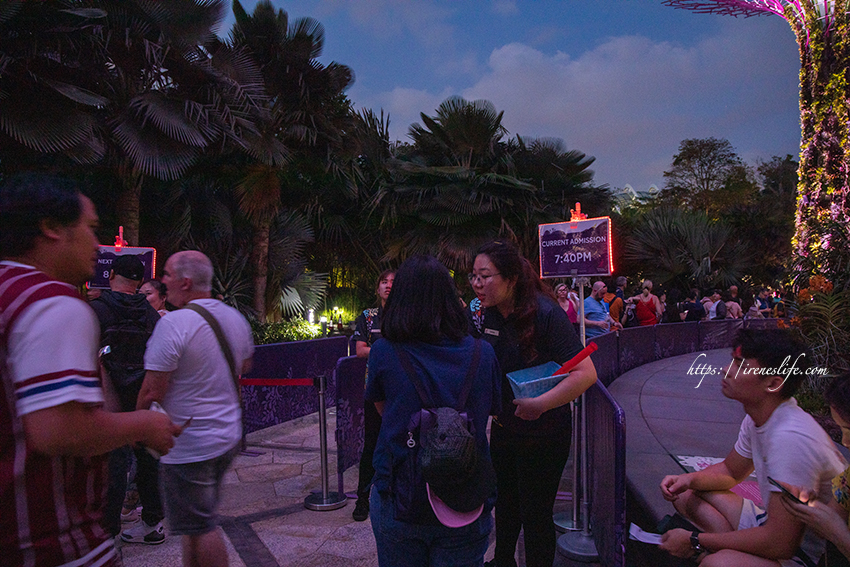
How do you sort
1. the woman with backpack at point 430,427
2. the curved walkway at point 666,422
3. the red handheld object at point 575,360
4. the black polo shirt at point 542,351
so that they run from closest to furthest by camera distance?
the woman with backpack at point 430,427 → the red handheld object at point 575,360 → the black polo shirt at point 542,351 → the curved walkway at point 666,422

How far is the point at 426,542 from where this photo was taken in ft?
6.12

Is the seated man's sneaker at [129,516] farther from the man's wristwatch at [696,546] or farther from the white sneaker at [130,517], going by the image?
the man's wristwatch at [696,546]

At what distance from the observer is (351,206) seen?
17.2 meters

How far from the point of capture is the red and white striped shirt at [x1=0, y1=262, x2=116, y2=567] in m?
1.23

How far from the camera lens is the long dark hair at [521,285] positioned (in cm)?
271

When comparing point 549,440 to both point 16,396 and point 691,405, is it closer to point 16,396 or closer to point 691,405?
point 16,396

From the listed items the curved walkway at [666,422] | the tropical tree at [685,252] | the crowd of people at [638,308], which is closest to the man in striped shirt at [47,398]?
the curved walkway at [666,422]

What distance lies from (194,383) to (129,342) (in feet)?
4.68

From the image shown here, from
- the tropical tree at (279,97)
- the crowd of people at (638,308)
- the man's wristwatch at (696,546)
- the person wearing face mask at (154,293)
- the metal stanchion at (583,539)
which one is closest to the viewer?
the man's wristwatch at (696,546)

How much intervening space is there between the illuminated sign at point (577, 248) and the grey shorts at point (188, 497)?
4.13 m

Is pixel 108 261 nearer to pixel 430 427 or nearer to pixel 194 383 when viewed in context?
pixel 194 383

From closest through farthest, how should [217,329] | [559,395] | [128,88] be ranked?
[559,395] < [217,329] < [128,88]

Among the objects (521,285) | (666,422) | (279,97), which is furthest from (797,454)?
(279,97)

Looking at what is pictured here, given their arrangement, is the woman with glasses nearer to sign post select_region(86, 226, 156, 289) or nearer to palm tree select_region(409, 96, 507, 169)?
sign post select_region(86, 226, 156, 289)
